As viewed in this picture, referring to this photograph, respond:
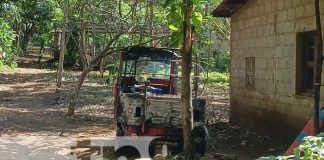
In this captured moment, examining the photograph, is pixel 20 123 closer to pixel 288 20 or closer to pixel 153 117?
pixel 153 117

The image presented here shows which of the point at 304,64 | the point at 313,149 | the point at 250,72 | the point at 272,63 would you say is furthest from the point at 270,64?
the point at 313,149

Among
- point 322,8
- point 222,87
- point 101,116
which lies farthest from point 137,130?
point 222,87

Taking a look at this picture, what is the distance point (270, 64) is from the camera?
11.2m

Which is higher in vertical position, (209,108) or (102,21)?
(102,21)

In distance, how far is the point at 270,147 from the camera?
32.8 ft

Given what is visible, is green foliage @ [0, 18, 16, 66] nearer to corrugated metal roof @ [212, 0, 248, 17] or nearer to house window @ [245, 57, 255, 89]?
corrugated metal roof @ [212, 0, 248, 17]

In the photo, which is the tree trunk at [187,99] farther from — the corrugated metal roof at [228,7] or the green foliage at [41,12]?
the green foliage at [41,12]

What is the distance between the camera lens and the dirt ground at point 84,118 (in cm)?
1033

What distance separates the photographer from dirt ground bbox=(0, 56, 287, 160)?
33.9ft

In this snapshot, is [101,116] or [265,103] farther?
[101,116]

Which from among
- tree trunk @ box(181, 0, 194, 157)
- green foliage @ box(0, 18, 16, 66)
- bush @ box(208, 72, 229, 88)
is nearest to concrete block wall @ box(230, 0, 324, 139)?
tree trunk @ box(181, 0, 194, 157)

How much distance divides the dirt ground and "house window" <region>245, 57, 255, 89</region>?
1228 mm

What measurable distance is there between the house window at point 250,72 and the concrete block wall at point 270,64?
0.39 feet

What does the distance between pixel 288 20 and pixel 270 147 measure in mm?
2787
